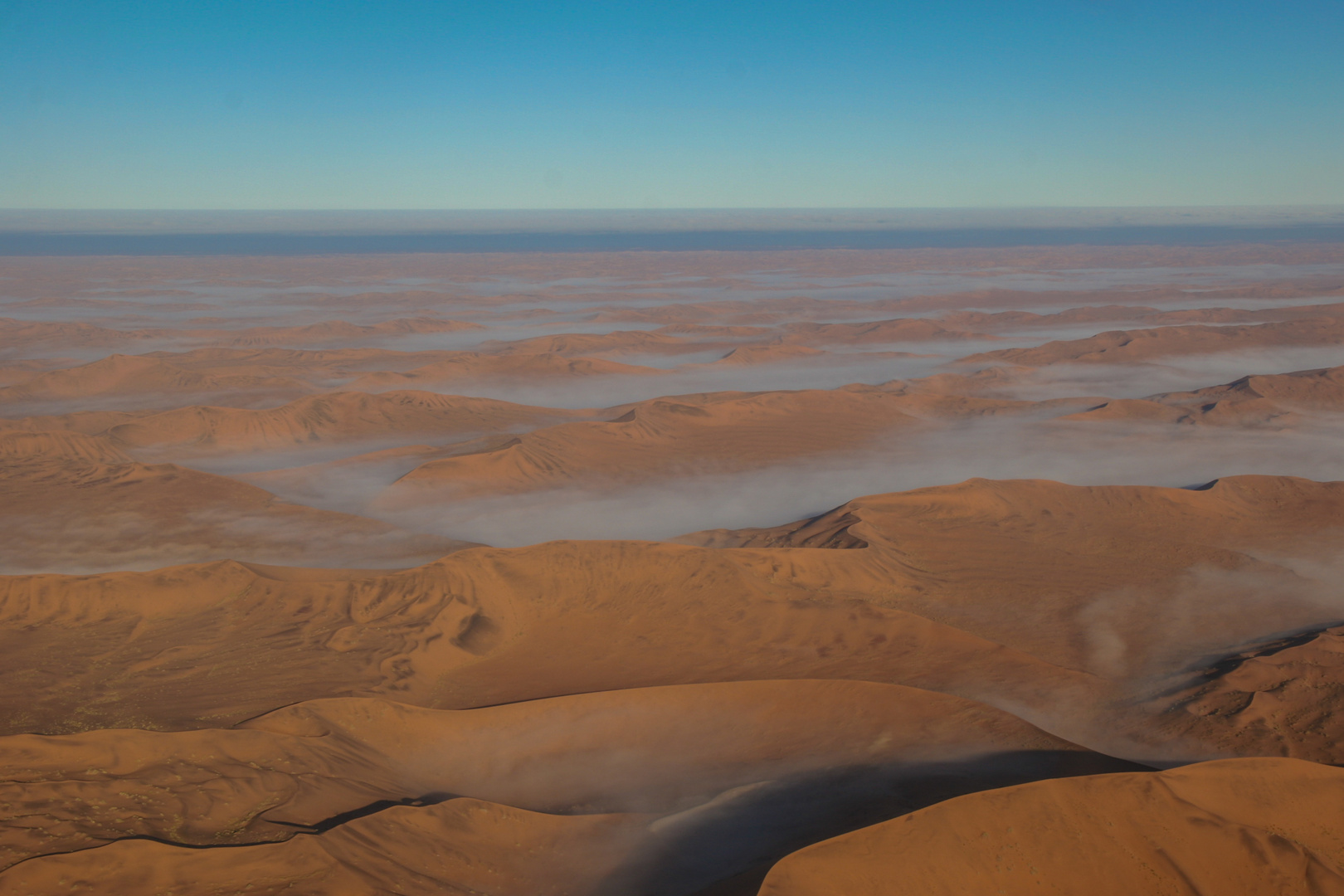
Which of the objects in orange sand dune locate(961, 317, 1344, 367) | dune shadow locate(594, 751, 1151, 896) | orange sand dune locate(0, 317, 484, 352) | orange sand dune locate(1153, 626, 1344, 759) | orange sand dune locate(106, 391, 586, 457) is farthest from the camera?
orange sand dune locate(0, 317, 484, 352)

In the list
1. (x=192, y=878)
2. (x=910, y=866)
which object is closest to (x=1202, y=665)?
(x=910, y=866)

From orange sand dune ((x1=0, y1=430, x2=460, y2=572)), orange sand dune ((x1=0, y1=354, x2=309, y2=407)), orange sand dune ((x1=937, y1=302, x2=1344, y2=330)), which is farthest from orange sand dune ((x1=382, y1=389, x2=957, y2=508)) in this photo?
orange sand dune ((x1=937, y1=302, x2=1344, y2=330))

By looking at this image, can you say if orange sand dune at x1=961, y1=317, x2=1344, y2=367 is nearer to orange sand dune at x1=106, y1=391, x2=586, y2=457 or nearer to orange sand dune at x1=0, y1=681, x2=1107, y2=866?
orange sand dune at x1=106, y1=391, x2=586, y2=457

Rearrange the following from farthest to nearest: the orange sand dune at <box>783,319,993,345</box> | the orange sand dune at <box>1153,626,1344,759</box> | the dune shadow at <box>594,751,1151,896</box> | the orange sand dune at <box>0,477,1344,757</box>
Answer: the orange sand dune at <box>783,319,993,345</box>
the orange sand dune at <box>0,477,1344,757</box>
the orange sand dune at <box>1153,626,1344,759</box>
the dune shadow at <box>594,751,1151,896</box>

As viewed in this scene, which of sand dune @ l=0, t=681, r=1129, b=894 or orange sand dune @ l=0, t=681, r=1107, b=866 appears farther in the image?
orange sand dune @ l=0, t=681, r=1107, b=866

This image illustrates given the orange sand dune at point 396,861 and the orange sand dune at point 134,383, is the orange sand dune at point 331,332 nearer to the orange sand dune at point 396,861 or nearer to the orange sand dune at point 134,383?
the orange sand dune at point 134,383

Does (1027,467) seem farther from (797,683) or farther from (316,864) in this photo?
(316,864)
